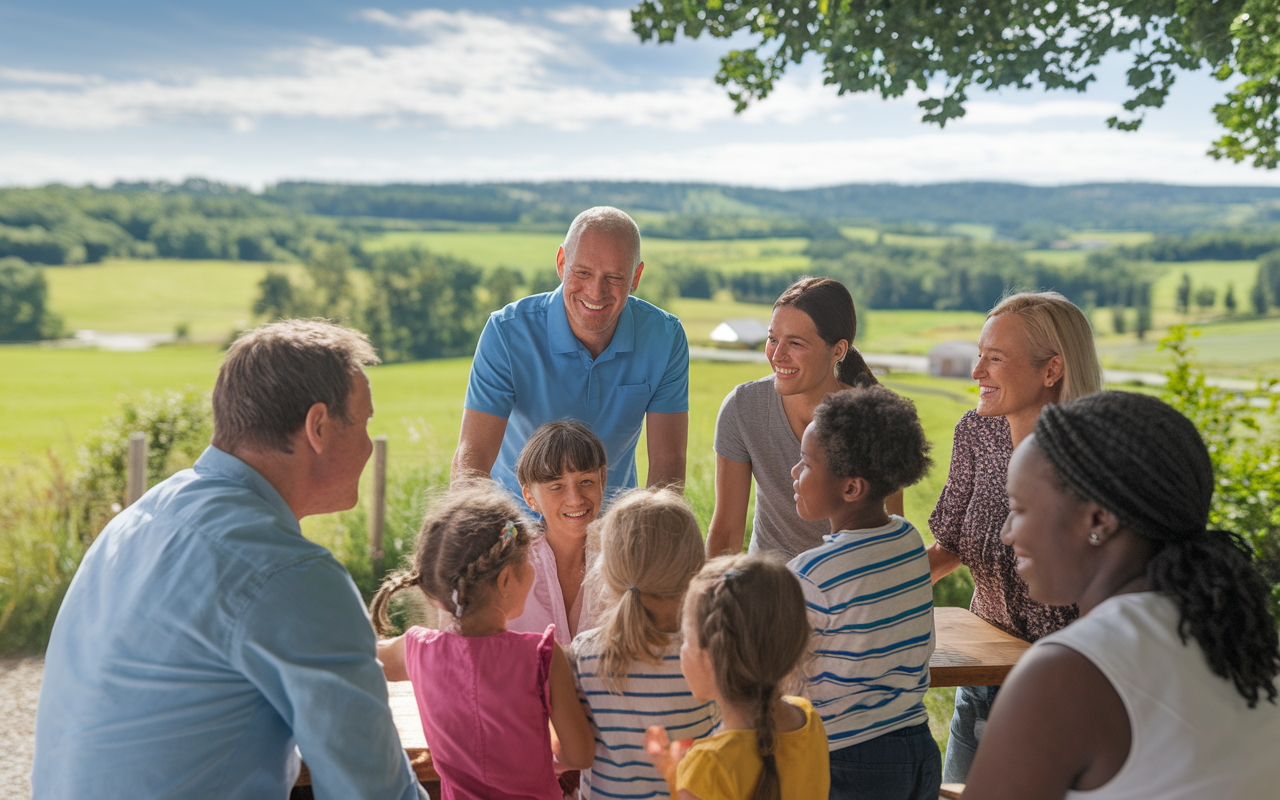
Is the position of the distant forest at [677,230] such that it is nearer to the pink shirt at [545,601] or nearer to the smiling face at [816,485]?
the smiling face at [816,485]

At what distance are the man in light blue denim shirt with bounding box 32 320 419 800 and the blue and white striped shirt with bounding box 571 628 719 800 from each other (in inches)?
20.1

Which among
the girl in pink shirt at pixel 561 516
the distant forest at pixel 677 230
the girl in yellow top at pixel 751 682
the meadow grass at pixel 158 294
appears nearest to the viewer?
the girl in yellow top at pixel 751 682

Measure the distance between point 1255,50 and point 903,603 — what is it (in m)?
3.90

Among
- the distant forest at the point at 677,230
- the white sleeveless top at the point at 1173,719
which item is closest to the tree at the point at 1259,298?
the distant forest at the point at 677,230

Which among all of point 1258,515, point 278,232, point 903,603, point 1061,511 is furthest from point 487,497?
point 278,232

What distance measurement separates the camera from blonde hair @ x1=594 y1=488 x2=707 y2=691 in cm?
180

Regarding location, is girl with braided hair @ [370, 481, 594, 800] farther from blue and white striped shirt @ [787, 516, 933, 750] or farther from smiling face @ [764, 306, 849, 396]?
smiling face @ [764, 306, 849, 396]

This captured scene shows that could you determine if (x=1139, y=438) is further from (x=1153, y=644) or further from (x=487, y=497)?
(x=487, y=497)

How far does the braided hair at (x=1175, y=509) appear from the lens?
107 centimetres

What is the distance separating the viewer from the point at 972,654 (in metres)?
2.44

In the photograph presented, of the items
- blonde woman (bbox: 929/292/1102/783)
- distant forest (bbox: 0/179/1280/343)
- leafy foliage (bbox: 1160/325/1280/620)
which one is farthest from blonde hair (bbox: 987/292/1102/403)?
leafy foliage (bbox: 1160/325/1280/620)

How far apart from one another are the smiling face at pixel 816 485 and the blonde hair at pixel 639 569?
11.4 inches

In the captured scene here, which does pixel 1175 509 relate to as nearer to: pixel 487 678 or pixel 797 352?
pixel 487 678

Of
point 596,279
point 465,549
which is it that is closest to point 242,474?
point 465,549
